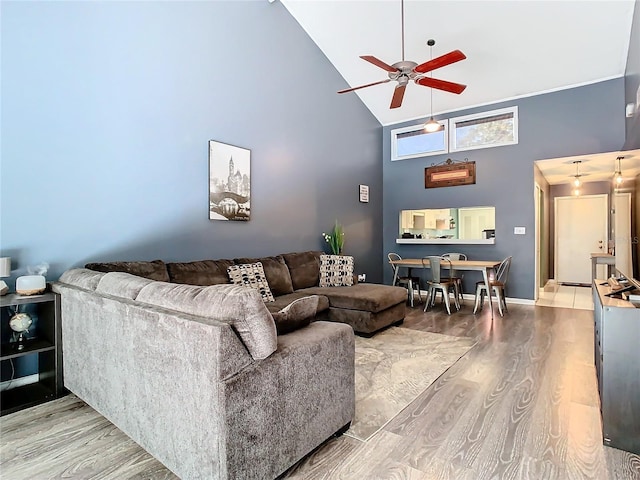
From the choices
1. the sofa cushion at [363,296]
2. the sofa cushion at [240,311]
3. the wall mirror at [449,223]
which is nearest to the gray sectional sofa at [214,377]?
the sofa cushion at [240,311]

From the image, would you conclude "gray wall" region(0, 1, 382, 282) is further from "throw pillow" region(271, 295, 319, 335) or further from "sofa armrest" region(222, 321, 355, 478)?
"sofa armrest" region(222, 321, 355, 478)

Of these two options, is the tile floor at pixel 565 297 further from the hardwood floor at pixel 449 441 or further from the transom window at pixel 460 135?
the hardwood floor at pixel 449 441

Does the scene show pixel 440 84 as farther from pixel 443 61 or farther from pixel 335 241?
pixel 335 241

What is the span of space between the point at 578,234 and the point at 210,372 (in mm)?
9145

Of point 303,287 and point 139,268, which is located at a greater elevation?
point 139,268

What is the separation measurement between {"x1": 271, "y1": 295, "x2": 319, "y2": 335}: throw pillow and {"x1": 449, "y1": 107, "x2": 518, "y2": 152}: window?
5.45 m

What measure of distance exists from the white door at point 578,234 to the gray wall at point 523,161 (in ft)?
10.6

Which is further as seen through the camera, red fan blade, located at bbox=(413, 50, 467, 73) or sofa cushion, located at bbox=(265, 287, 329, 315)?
sofa cushion, located at bbox=(265, 287, 329, 315)

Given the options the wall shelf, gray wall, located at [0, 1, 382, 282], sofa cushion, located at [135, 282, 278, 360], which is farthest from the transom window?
sofa cushion, located at [135, 282, 278, 360]

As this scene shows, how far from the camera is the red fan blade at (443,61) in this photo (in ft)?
10.9

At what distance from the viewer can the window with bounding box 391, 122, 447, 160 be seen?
21.4ft

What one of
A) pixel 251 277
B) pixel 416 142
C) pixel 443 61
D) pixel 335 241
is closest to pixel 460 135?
pixel 416 142

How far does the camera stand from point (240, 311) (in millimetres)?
1393

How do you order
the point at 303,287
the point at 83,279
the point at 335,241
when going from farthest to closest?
the point at 335,241
the point at 303,287
the point at 83,279
